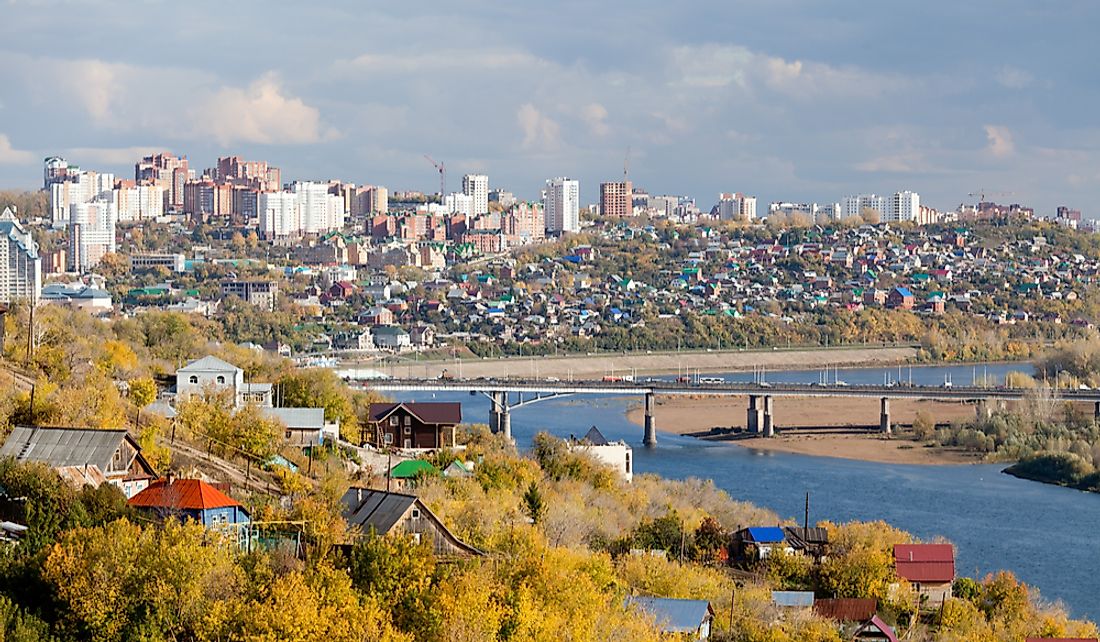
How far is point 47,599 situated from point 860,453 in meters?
21.8

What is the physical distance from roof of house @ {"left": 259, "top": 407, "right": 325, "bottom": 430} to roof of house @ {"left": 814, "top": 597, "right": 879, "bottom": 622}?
5.01 metres

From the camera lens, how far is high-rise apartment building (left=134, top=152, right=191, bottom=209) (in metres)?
80.4

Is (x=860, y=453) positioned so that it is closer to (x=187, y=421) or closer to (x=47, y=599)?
(x=187, y=421)

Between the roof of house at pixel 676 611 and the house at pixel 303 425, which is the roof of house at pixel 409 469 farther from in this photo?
the roof of house at pixel 676 611

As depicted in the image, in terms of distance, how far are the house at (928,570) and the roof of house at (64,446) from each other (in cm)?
596

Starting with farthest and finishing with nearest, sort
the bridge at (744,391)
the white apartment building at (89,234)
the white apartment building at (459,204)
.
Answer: the white apartment building at (459,204) < the white apartment building at (89,234) < the bridge at (744,391)

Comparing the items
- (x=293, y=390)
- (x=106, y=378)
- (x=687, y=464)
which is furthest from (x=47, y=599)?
(x=687, y=464)

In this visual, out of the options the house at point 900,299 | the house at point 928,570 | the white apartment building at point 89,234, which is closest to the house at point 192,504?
the house at point 928,570

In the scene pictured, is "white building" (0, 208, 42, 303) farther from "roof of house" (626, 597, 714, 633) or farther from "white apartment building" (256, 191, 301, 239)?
"roof of house" (626, 597, 714, 633)

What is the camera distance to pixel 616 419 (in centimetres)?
3400

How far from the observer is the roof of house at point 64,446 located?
9.61 meters

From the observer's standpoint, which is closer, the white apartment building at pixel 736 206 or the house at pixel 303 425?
the house at pixel 303 425

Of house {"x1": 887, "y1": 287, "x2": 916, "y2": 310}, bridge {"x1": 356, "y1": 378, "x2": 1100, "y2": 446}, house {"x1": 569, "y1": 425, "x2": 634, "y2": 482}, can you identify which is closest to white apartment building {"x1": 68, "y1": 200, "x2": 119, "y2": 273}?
house {"x1": 887, "y1": 287, "x2": 916, "y2": 310}

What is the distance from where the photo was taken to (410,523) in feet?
31.6
